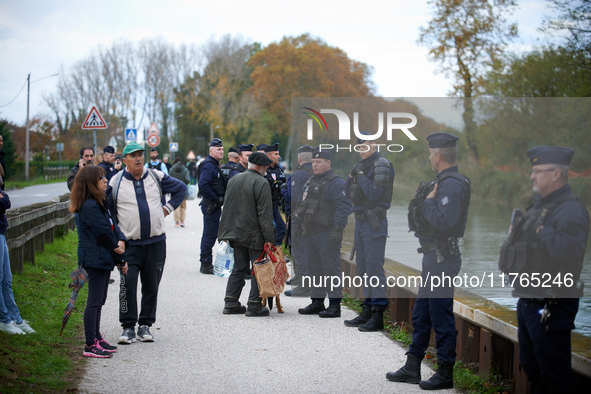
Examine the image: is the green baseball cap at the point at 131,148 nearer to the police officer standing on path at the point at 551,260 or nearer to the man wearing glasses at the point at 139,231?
the man wearing glasses at the point at 139,231

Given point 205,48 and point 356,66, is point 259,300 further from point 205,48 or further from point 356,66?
point 205,48

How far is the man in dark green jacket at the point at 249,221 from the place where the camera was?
26.5ft

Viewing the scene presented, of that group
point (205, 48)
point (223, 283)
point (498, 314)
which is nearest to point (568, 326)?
point (498, 314)

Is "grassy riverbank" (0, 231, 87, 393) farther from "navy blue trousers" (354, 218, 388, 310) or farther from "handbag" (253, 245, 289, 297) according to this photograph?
"navy blue trousers" (354, 218, 388, 310)

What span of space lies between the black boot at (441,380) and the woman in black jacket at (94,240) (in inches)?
108

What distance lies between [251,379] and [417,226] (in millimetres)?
1786

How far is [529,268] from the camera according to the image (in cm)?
415

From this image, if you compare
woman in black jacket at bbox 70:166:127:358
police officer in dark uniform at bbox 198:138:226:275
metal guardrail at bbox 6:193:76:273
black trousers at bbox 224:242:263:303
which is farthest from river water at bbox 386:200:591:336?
metal guardrail at bbox 6:193:76:273

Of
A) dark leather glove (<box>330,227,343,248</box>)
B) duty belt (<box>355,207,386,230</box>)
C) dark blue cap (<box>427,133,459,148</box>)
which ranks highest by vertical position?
dark blue cap (<box>427,133,459,148</box>)

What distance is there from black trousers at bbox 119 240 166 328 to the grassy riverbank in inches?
20.7

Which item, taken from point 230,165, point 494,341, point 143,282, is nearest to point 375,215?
point 494,341

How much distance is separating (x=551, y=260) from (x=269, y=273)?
439 cm

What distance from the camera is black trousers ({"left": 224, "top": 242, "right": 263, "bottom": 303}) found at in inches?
324

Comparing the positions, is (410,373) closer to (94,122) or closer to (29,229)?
(29,229)
